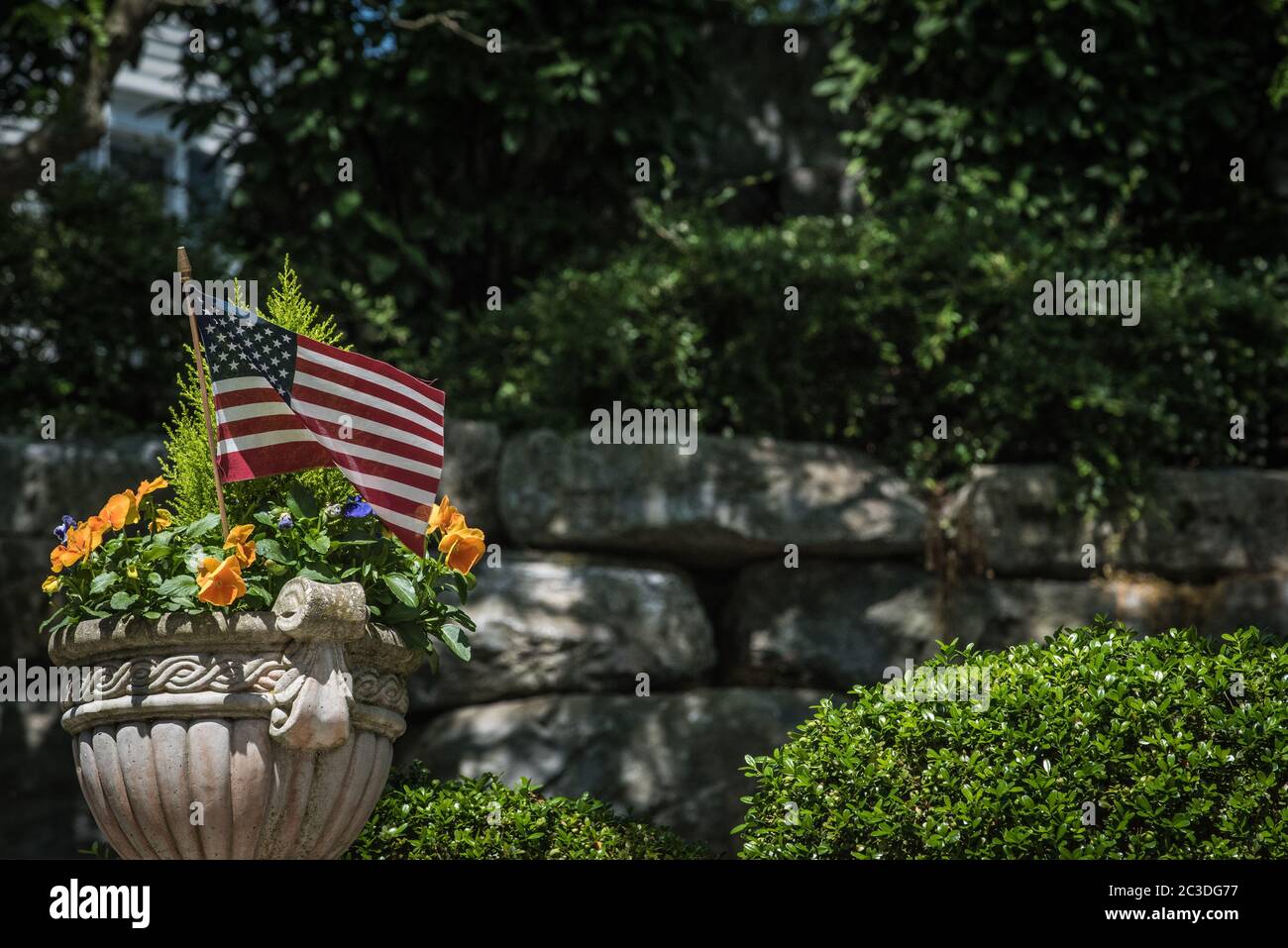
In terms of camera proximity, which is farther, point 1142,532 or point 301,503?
point 1142,532

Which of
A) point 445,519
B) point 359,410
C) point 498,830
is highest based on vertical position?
point 359,410

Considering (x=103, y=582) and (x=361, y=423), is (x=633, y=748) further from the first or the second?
(x=103, y=582)

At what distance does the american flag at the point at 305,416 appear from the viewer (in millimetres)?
4605

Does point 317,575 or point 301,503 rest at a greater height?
point 301,503

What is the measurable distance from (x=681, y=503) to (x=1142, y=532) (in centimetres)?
255

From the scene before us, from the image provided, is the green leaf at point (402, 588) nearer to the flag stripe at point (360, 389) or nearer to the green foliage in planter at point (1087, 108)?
the flag stripe at point (360, 389)

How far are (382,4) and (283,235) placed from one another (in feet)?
5.34

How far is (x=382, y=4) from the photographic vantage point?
9.58 m

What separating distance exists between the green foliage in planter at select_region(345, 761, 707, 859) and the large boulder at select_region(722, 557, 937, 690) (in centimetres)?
263

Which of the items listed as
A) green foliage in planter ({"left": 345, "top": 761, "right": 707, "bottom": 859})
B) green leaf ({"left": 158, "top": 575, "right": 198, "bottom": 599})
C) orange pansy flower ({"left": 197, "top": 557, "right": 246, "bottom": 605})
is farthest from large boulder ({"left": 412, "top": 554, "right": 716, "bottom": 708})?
orange pansy flower ({"left": 197, "top": 557, "right": 246, "bottom": 605})

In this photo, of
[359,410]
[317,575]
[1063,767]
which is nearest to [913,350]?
[1063,767]

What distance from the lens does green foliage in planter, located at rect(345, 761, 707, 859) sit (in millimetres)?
5238

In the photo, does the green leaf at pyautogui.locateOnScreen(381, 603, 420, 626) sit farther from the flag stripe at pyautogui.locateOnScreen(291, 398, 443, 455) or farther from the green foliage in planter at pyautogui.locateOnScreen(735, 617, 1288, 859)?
the green foliage in planter at pyautogui.locateOnScreen(735, 617, 1288, 859)

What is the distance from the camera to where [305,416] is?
4590 millimetres
